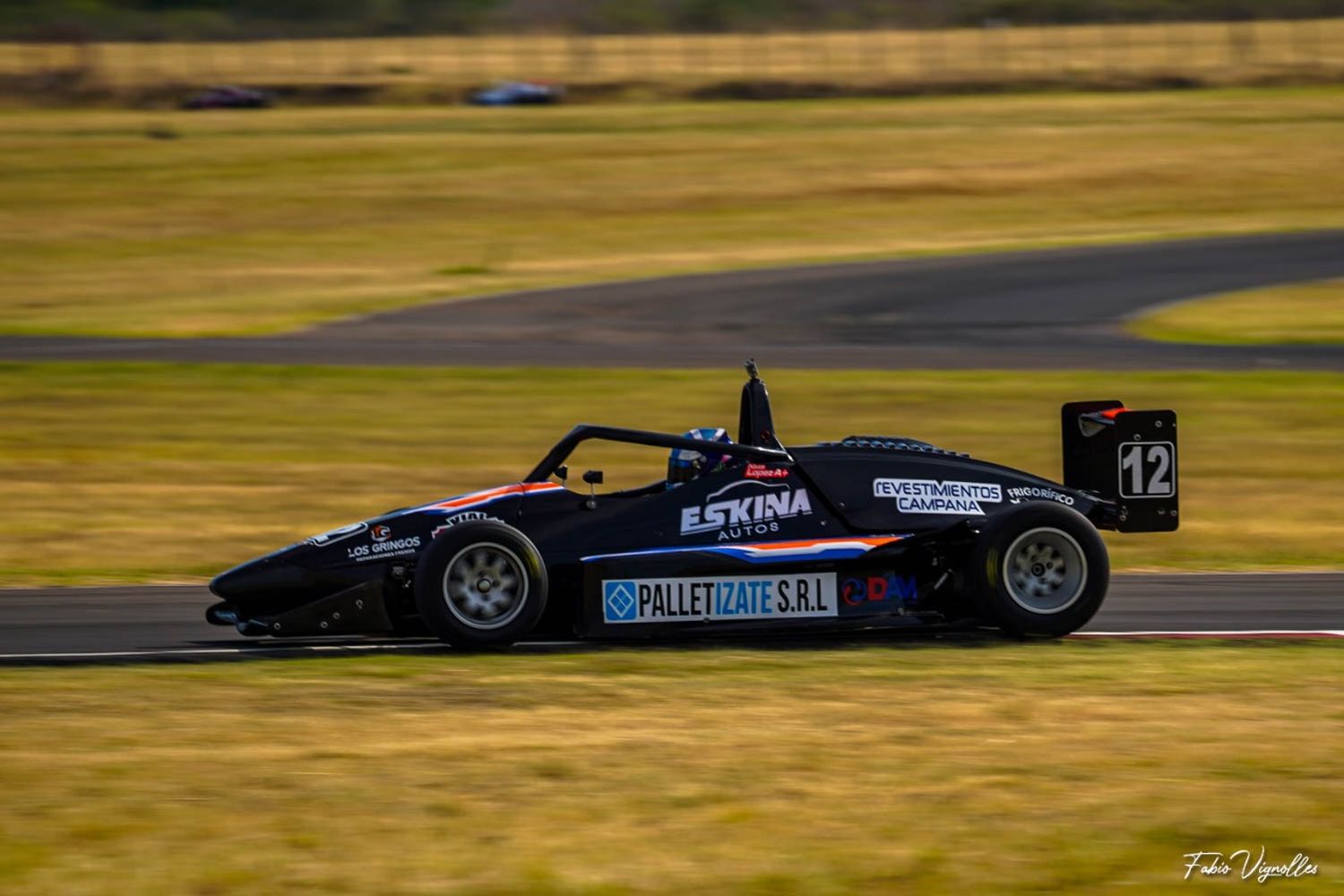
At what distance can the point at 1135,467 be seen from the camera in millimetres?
9914

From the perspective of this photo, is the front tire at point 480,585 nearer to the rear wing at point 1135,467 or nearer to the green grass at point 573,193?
the rear wing at point 1135,467

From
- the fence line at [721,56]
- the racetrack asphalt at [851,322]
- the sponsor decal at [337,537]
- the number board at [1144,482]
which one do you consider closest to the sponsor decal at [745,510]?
the sponsor decal at [337,537]

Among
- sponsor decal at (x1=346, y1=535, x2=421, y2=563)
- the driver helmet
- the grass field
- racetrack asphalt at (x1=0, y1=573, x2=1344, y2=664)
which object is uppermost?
the grass field

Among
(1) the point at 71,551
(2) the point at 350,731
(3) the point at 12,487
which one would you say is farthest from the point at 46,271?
(2) the point at 350,731

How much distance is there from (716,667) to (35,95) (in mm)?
54363

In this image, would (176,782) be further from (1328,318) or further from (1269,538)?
(1328,318)

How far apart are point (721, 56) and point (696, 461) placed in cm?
6222

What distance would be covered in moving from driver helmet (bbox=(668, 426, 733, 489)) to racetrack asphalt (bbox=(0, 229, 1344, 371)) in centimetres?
1363

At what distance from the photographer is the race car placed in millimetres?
9070

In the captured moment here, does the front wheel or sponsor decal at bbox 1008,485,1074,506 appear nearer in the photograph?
the front wheel

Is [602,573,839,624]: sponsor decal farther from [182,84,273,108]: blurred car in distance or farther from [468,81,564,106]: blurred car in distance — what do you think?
[182,84,273,108]: blurred car in distance

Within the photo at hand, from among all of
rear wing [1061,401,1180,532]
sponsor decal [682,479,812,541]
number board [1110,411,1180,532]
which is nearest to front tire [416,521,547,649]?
sponsor decal [682,479,812,541]

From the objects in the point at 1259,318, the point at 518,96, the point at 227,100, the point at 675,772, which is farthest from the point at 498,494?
the point at 227,100

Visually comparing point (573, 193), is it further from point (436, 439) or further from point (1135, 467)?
point (1135, 467)
